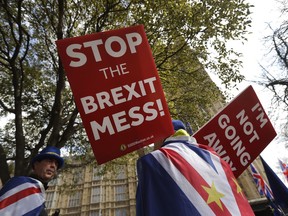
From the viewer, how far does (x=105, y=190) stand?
3550 centimetres

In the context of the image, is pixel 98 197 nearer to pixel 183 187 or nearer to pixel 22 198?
pixel 22 198

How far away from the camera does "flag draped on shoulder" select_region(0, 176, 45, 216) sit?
1860 millimetres

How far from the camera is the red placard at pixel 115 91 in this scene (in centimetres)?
170

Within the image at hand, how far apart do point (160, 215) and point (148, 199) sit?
91 mm

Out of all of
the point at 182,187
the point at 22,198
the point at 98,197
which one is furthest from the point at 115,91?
the point at 98,197

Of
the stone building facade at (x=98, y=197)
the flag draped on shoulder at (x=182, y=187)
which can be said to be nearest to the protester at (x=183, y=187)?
the flag draped on shoulder at (x=182, y=187)

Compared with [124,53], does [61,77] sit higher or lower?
higher

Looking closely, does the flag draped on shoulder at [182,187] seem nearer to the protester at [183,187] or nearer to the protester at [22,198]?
the protester at [183,187]

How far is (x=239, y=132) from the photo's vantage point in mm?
2639

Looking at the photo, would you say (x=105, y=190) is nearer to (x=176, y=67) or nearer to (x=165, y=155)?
(x=176, y=67)

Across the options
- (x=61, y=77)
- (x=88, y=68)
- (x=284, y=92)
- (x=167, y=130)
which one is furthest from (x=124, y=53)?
(x=284, y=92)

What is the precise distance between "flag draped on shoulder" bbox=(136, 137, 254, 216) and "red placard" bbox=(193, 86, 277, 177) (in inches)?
48.6

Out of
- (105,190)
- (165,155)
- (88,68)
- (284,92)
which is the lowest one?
(105,190)

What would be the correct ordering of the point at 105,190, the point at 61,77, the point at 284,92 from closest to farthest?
the point at 61,77 < the point at 284,92 < the point at 105,190
